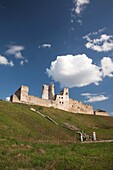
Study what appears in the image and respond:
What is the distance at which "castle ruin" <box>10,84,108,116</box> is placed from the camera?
4154 inches

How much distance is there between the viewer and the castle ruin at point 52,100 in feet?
346

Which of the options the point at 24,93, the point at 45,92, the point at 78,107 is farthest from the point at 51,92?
the point at 24,93

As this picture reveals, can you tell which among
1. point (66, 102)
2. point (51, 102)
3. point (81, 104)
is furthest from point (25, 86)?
point (81, 104)

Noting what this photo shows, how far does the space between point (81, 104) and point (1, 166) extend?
120 metres

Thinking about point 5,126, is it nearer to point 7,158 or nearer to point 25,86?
point 7,158

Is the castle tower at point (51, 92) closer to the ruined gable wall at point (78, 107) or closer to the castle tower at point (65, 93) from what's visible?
the castle tower at point (65, 93)

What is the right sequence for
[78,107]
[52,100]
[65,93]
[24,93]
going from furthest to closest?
[65,93]
[78,107]
[52,100]
[24,93]

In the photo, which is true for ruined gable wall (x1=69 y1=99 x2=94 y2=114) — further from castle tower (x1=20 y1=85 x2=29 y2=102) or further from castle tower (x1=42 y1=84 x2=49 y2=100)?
castle tower (x1=20 y1=85 x2=29 y2=102)

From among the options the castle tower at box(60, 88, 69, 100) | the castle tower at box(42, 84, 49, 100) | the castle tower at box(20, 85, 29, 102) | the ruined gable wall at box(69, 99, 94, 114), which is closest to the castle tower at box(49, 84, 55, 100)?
the castle tower at box(42, 84, 49, 100)

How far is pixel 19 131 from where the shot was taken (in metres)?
40.2

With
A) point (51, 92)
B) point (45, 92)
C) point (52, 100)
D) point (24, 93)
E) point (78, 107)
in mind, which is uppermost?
point (45, 92)

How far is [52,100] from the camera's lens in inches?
4621

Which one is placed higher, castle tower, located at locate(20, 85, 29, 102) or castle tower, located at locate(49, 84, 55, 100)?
castle tower, located at locate(49, 84, 55, 100)

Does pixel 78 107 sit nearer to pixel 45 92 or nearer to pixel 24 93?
pixel 45 92
